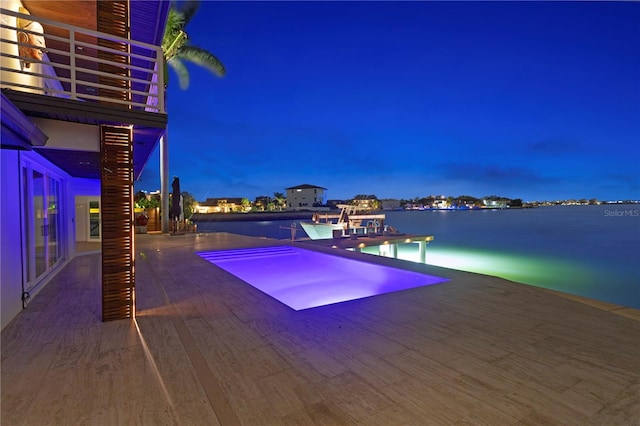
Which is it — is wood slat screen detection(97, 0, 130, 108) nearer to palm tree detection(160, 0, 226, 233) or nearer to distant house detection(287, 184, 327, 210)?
palm tree detection(160, 0, 226, 233)

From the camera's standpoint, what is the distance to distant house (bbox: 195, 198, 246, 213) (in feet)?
232

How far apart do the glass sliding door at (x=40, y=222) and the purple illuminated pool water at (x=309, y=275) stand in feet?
10.2

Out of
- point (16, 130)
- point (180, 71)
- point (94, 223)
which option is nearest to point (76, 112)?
point (16, 130)

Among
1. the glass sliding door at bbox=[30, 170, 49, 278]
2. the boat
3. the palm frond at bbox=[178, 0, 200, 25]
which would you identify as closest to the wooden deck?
the glass sliding door at bbox=[30, 170, 49, 278]

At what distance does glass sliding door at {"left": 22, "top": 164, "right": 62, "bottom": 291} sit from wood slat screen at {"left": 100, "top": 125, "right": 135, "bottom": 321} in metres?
1.69

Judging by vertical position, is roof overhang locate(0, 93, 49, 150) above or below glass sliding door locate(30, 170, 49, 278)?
above

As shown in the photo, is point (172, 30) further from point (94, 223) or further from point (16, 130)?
point (16, 130)

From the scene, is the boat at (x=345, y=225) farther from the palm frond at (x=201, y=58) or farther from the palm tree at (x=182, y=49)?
the palm tree at (x=182, y=49)

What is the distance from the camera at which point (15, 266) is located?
3.82 metres

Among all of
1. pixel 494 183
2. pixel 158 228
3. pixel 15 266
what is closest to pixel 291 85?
pixel 158 228

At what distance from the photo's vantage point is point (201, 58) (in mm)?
16266

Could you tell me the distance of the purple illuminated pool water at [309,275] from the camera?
245 inches

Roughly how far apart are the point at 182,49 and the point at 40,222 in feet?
46.0

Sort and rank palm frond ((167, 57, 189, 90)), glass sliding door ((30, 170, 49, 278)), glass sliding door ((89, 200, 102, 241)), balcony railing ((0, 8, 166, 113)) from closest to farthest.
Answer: balcony railing ((0, 8, 166, 113)), glass sliding door ((30, 170, 49, 278)), glass sliding door ((89, 200, 102, 241)), palm frond ((167, 57, 189, 90))
